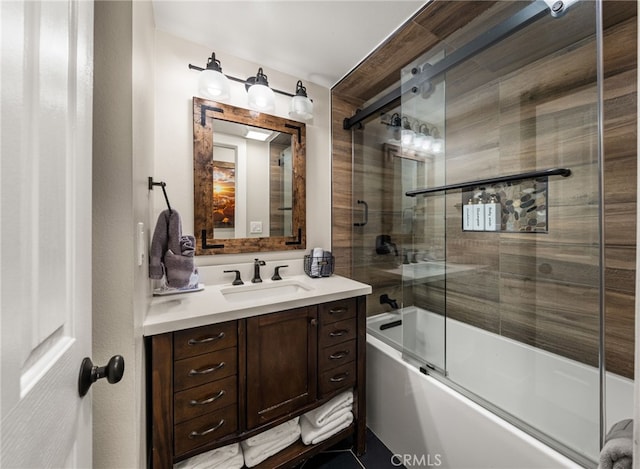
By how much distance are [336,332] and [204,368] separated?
0.65 meters

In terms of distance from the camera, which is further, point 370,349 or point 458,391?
point 370,349

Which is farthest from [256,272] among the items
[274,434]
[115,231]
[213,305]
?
[115,231]

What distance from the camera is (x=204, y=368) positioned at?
1033mm

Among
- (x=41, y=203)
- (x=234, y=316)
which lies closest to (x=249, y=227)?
(x=234, y=316)

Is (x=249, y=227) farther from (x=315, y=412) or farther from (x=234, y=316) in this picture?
(x=315, y=412)

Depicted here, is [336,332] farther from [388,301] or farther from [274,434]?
[388,301]

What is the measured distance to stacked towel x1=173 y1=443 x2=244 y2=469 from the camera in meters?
1.05

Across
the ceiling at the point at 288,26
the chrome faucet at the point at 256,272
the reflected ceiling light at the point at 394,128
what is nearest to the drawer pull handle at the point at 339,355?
the chrome faucet at the point at 256,272

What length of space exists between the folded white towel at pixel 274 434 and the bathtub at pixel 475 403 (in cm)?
57

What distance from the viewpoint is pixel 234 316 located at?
1092 mm

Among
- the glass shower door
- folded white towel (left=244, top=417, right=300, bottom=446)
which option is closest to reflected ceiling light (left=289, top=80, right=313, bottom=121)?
the glass shower door

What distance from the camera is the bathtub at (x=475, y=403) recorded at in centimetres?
102

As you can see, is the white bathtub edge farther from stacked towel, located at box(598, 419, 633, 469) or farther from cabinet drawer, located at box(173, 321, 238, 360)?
cabinet drawer, located at box(173, 321, 238, 360)

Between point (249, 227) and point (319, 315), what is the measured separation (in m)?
0.77
